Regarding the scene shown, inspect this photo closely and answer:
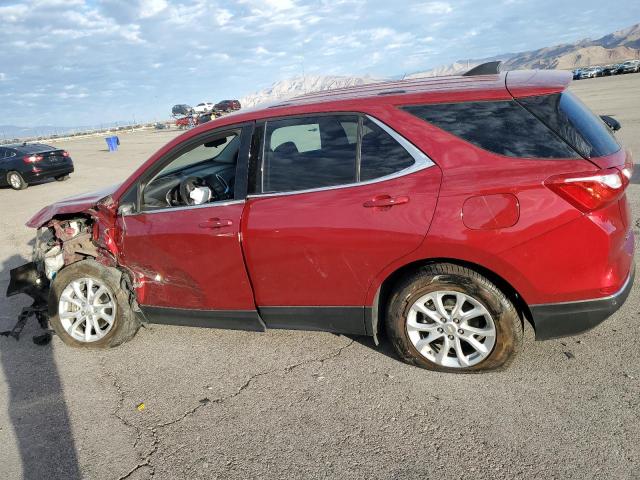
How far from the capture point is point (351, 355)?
350 cm

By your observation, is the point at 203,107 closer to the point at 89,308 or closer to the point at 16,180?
the point at 16,180

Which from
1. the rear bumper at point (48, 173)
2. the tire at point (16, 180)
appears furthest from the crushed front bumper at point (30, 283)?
the tire at point (16, 180)

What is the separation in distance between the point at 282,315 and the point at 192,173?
1.73m

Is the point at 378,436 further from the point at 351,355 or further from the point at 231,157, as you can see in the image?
the point at 231,157

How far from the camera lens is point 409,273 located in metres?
3.01

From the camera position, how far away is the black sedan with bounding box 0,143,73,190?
15.2 metres

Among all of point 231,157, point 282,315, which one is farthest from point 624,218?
point 231,157

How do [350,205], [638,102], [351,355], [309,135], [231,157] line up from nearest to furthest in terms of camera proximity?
1. [350,205]
2. [309,135]
3. [351,355]
4. [231,157]
5. [638,102]

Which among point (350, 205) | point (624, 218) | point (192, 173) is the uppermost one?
point (192, 173)

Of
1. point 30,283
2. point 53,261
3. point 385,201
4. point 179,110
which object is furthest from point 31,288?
point 179,110

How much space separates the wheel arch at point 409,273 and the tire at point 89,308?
1.98 m

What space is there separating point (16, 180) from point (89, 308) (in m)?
14.0

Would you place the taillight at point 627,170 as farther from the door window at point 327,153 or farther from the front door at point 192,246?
the front door at point 192,246

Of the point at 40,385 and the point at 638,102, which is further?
the point at 638,102
